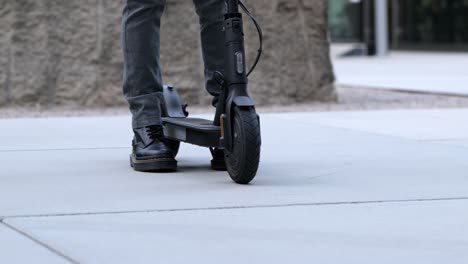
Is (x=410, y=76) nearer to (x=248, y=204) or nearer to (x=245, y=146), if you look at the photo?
(x=245, y=146)

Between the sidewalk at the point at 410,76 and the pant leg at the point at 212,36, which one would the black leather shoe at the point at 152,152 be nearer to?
the pant leg at the point at 212,36

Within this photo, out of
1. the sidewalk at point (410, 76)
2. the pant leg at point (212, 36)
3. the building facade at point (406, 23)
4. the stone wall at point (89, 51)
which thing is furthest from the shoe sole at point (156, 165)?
the building facade at point (406, 23)

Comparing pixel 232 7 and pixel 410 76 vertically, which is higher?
pixel 232 7

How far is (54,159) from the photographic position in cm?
457

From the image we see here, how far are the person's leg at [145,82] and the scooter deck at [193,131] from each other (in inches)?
2.0

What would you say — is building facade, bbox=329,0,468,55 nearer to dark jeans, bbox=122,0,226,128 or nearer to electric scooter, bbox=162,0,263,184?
dark jeans, bbox=122,0,226,128

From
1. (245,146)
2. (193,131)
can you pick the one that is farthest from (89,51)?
(245,146)

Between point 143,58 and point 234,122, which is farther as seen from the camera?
point 143,58

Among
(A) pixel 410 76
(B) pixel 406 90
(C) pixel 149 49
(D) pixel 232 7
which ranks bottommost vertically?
(A) pixel 410 76

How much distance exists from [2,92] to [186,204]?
14.3ft

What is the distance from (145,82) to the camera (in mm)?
4242

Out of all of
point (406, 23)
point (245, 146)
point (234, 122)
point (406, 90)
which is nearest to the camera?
point (245, 146)

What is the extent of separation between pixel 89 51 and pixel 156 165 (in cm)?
355

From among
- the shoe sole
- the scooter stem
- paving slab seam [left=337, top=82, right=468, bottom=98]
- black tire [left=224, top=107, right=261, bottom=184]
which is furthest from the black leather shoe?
paving slab seam [left=337, top=82, right=468, bottom=98]
